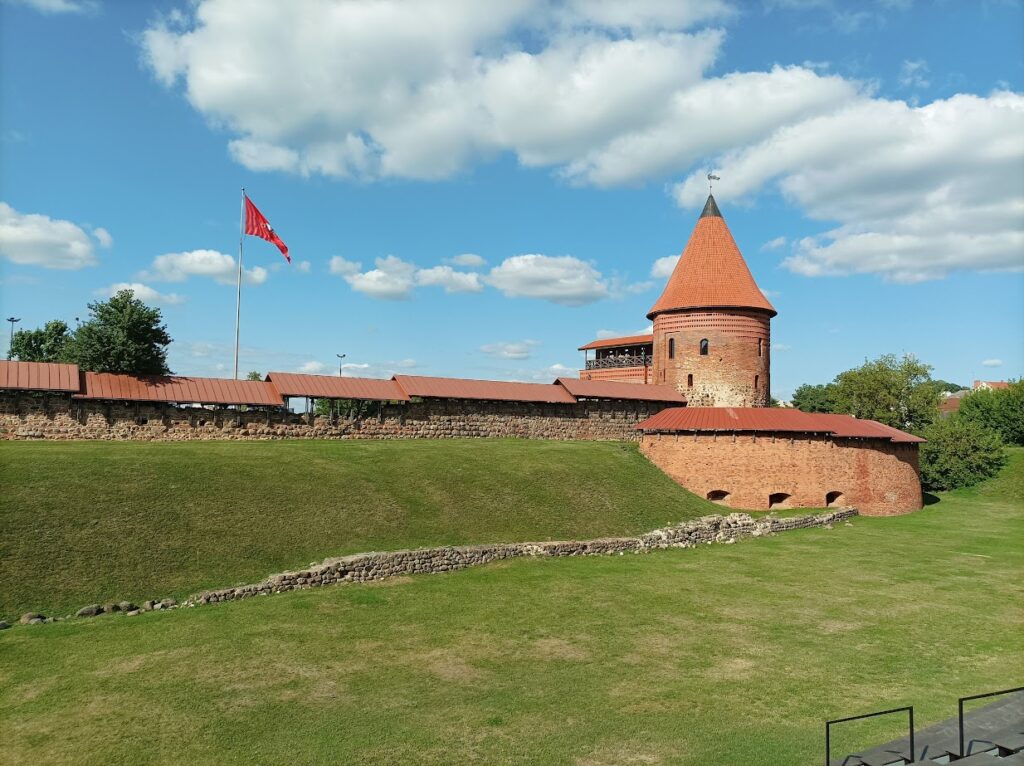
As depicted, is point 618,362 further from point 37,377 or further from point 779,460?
point 37,377

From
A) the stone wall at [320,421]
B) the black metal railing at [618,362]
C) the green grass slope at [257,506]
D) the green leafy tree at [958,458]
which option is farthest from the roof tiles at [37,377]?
the green leafy tree at [958,458]

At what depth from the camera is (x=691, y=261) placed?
37438mm

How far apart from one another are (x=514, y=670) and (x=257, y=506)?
33.1ft

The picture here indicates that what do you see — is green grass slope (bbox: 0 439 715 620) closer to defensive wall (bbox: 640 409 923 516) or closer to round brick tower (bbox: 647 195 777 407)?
defensive wall (bbox: 640 409 923 516)

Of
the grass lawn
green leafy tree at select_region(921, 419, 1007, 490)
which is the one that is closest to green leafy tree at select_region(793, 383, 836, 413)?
green leafy tree at select_region(921, 419, 1007, 490)

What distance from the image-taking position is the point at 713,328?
35250 millimetres

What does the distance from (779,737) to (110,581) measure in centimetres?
1317

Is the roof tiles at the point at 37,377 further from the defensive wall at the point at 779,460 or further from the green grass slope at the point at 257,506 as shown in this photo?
the defensive wall at the point at 779,460

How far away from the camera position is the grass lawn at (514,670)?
329 inches

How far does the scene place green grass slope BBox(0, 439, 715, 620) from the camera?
14188 millimetres

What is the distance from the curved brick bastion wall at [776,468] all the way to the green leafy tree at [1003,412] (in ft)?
100

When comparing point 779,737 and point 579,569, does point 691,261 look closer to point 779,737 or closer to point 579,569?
point 579,569

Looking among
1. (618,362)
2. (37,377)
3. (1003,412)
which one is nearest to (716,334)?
(618,362)

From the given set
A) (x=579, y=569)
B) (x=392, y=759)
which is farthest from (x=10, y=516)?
(x=579, y=569)
